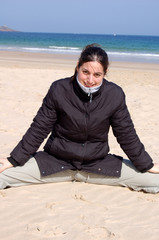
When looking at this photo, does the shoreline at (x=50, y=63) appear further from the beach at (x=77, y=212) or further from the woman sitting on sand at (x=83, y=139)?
the beach at (x=77, y=212)

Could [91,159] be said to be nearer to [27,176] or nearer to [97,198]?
[97,198]

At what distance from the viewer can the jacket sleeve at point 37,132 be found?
3730mm

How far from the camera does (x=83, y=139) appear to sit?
3.73 metres

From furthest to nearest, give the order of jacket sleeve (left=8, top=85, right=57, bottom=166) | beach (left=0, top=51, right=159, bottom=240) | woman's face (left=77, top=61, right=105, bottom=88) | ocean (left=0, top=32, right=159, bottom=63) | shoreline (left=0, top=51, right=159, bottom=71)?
ocean (left=0, top=32, right=159, bottom=63), shoreline (left=0, top=51, right=159, bottom=71), jacket sleeve (left=8, top=85, right=57, bottom=166), woman's face (left=77, top=61, right=105, bottom=88), beach (left=0, top=51, right=159, bottom=240)

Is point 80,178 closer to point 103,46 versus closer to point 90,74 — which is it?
point 90,74

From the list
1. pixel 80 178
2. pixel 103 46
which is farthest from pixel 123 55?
pixel 80 178

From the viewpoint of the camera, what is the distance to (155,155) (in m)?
5.23

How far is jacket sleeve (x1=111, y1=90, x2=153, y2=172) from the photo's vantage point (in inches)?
149

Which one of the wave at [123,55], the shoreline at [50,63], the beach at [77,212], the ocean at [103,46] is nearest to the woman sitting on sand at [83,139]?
the beach at [77,212]

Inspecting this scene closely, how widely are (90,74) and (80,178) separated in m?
1.16

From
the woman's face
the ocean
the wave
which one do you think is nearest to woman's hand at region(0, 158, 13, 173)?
the woman's face

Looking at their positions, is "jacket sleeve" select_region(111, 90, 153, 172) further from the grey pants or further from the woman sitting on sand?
the grey pants

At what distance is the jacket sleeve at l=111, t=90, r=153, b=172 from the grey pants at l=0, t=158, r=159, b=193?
0.42 ft

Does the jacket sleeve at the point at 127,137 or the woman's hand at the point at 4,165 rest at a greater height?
the jacket sleeve at the point at 127,137
